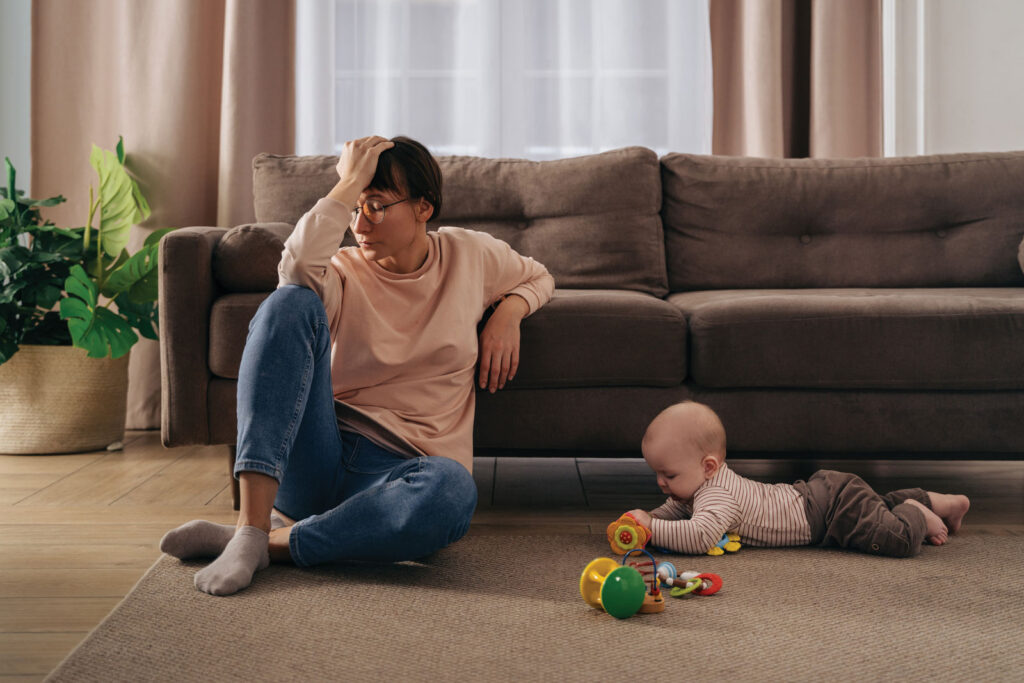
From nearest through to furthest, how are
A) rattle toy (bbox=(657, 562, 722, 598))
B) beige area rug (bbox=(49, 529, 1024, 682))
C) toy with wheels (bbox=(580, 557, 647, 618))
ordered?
beige area rug (bbox=(49, 529, 1024, 682)), toy with wheels (bbox=(580, 557, 647, 618)), rattle toy (bbox=(657, 562, 722, 598))

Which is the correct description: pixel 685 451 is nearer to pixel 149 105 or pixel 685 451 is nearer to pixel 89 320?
pixel 89 320

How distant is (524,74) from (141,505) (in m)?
1.97

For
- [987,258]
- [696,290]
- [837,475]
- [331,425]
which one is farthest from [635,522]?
[987,258]

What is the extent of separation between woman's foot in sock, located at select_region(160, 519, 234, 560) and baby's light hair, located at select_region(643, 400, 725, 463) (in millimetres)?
759

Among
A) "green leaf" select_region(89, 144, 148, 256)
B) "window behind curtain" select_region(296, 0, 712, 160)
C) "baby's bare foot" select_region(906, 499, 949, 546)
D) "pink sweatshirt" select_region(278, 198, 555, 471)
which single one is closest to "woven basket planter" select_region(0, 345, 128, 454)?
"green leaf" select_region(89, 144, 148, 256)

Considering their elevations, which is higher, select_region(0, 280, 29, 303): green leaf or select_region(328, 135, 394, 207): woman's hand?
select_region(328, 135, 394, 207): woman's hand

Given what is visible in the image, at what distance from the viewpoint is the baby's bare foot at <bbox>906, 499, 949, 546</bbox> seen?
5.17 ft

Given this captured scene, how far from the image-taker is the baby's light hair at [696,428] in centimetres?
156

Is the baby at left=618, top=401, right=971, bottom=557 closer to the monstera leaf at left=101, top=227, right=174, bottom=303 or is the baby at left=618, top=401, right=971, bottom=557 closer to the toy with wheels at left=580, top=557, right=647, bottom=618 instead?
the toy with wheels at left=580, top=557, right=647, bottom=618

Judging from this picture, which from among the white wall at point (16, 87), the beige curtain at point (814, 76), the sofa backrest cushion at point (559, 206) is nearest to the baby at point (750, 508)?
the sofa backrest cushion at point (559, 206)

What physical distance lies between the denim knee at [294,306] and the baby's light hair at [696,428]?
63 cm

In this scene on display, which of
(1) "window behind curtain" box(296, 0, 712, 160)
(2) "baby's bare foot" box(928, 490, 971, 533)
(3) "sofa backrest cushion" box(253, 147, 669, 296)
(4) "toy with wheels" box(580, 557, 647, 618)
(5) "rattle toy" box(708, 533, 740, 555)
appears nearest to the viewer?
(4) "toy with wheels" box(580, 557, 647, 618)

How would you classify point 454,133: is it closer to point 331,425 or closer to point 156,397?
point 156,397

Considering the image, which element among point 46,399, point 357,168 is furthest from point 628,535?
point 46,399
